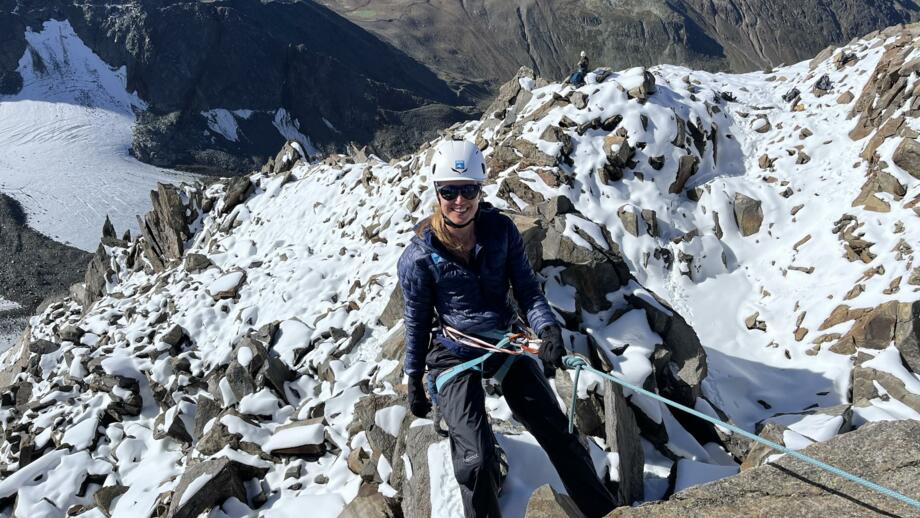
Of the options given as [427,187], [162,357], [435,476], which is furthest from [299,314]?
[435,476]

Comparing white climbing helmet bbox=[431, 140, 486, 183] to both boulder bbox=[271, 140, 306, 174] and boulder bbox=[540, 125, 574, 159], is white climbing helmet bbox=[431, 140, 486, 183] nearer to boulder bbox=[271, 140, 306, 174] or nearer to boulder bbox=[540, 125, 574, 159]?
boulder bbox=[540, 125, 574, 159]

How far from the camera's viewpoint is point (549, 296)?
7.09 meters

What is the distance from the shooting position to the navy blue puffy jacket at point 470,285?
4.14m

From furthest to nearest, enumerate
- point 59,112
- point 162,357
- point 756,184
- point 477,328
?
point 59,112, point 756,184, point 162,357, point 477,328

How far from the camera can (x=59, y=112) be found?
73.6 metres

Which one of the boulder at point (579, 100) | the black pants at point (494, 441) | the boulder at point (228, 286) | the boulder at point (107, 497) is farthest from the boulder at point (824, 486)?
the boulder at point (579, 100)

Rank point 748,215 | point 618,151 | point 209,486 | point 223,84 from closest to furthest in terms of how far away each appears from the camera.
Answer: point 209,486
point 748,215
point 618,151
point 223,84

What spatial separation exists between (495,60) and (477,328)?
160 meters

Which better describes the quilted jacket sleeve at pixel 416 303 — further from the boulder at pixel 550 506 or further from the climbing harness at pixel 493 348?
the boulder at pixel 550 506

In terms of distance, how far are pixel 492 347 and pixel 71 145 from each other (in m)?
82.0

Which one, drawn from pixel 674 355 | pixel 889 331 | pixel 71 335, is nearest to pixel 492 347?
pixel 674 355

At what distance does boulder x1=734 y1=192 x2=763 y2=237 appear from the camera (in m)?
12.5

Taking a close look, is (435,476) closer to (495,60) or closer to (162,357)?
(162,357)

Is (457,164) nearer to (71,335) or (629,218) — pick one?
(629,218)
